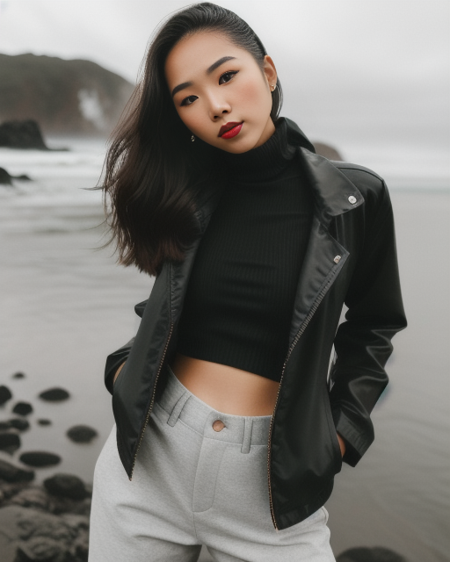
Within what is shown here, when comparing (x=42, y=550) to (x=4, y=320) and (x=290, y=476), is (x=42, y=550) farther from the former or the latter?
(x=4, y=320)

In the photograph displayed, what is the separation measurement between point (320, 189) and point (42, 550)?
6.66 ft

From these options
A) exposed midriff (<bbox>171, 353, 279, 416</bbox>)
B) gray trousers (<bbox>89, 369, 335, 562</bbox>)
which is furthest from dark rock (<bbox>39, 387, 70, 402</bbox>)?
exposed midriff (<bbox>171, 353, 279, 416</bbox>)

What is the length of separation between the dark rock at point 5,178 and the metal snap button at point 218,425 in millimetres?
14008

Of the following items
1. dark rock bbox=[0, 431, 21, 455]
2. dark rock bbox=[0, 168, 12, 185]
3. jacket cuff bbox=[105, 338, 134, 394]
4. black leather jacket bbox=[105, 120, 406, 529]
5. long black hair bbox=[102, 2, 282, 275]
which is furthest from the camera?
dark rock bbox=[0, 168, 12, 185]

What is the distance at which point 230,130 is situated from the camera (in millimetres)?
1356

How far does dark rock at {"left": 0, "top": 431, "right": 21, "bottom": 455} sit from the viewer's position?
322 cm

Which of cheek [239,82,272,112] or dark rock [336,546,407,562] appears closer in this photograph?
cheek [239,82,272,112]

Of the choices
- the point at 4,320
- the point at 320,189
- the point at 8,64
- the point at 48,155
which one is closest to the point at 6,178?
the point at 48,155

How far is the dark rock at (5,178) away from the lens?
1384 cm

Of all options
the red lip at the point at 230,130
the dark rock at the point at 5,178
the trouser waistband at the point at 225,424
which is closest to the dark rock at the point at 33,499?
the trouser waistband at the point at 225,424

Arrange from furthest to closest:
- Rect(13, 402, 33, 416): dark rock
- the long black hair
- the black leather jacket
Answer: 1. Rect(13, 402, 33, 416): dark rock
2. the long black hair
3. the black leather jacket

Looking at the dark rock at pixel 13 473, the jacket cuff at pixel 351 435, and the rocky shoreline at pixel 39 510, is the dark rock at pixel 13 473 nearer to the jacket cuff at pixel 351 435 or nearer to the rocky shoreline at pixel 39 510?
the rocky shoreline at pixel 39 510

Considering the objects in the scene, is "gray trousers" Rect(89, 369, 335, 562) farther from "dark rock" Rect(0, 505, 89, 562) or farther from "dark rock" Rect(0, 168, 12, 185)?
"dark rock" Rect(0, 168, 12, 185)

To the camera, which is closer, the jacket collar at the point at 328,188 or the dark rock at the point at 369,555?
the jacket collar at the point at 328,188
